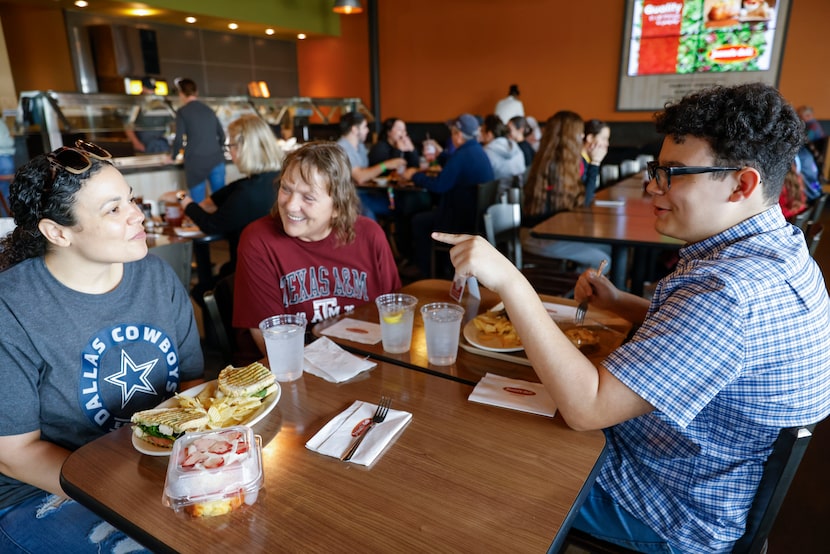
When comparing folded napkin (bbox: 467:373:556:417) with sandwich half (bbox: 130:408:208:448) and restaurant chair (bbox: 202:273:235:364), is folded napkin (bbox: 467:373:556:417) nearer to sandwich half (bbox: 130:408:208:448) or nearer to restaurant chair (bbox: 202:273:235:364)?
sandwich half (bbox: 130:408:208:448)

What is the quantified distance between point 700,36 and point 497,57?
128 inches

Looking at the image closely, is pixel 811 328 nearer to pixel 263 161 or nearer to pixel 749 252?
pixel 749 252

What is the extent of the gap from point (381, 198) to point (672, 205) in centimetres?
422

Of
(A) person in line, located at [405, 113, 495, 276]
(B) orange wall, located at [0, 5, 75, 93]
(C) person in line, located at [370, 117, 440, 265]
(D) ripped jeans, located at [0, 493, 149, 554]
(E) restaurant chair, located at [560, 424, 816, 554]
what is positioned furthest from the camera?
(B) orange wall, located at [0, 5, 75, 93]

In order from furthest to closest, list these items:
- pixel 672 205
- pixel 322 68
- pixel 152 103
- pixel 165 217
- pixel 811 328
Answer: pixel 322 68, pixel 152 103, pixel 165 217, pixel 672 205, pixel 811 328

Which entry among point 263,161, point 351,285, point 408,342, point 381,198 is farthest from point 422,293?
point 381,198

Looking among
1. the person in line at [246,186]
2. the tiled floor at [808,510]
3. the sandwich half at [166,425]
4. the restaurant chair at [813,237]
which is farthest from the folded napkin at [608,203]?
the sandwich half at [166,425]

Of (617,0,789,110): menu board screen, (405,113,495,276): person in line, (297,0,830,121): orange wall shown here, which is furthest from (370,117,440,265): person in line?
(617,0,789,110): menu board screen

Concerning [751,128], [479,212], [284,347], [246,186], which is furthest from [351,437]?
[479,212]

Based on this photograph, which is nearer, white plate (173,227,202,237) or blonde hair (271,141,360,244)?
blonde hair (271,141,360,244)

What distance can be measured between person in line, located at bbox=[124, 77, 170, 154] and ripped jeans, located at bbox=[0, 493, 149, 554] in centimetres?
452

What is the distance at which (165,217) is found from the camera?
3434 mm

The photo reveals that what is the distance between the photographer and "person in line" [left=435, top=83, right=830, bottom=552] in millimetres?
937

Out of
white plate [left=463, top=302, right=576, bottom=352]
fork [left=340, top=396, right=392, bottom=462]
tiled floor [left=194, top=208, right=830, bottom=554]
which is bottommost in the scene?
tiled floor [left=194, top=208, right=830, bottom=554]
